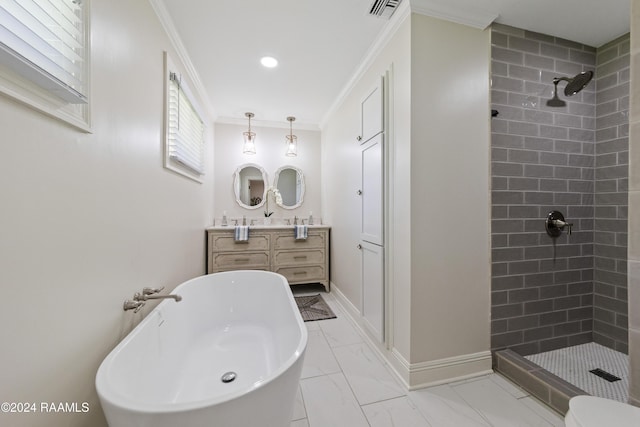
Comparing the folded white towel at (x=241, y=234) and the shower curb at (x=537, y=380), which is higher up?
the folded white towel at (x=241, y=234)

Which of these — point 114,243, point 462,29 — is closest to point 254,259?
point 114,243

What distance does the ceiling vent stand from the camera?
155cm

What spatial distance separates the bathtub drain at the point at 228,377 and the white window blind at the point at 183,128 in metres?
1.55

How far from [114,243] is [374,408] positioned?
1619 mm

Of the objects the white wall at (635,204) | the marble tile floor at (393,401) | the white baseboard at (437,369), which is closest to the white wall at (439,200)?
the white baseboard at (437,369)

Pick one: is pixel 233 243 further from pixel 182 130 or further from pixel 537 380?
pixel 537 380

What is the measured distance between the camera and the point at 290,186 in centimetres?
390

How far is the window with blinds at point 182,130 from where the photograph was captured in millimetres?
1789

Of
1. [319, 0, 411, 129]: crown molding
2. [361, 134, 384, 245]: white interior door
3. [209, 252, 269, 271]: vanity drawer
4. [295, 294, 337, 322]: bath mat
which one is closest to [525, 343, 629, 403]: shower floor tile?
[361, 134, 384, 245]: white interior door

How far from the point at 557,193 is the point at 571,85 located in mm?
782

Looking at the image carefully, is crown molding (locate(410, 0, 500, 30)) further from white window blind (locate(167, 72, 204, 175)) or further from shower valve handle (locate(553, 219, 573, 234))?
white window blind (locate(167, 72, 204, 175))

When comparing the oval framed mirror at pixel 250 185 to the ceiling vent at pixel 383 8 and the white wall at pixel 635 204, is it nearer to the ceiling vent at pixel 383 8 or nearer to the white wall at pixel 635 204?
the ceiling vent at pixel 383 8

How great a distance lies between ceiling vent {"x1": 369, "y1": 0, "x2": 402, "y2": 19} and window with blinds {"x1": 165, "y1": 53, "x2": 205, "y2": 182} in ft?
4.79

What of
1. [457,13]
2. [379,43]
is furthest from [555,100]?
[379,43]
